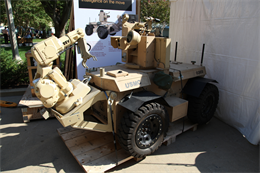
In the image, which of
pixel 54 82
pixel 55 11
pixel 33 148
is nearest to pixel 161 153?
pixel 54 82

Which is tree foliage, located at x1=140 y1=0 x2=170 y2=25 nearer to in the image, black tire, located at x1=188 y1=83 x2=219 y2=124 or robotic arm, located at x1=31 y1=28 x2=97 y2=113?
black tire, located at x1=188 y1=83 x2=219 y2=124

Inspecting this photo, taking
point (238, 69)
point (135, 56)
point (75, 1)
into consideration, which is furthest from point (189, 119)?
point (75, 1)

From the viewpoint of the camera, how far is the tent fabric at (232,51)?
445cm

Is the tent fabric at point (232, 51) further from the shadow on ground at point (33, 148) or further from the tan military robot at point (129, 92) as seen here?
the shadow on ground at point (33, 148)

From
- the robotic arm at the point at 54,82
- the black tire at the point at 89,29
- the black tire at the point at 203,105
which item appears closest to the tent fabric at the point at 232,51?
the black tire at the point at 203,105

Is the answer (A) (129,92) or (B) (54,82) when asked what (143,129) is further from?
(B) (54,82)

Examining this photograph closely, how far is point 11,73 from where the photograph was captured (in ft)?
24.1

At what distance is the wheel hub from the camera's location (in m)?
3.47

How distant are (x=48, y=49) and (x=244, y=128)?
4.74m

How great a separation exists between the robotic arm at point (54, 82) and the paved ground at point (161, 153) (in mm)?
1245

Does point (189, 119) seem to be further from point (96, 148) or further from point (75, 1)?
point (75, 1)

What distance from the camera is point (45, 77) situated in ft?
10.00

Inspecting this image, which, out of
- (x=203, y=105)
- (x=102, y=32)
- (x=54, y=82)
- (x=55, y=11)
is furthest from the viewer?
(x=55, y=11)

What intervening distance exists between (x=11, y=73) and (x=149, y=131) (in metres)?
6.24
